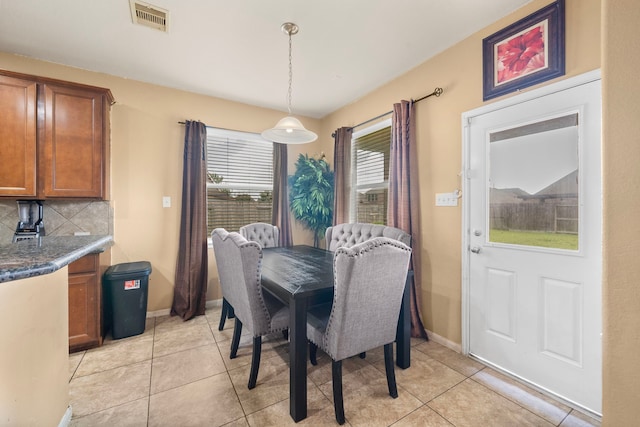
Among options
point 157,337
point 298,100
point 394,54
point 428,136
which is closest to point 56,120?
point 157,337

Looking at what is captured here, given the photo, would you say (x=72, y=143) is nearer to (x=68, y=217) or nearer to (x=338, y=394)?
(x=68, y=217)

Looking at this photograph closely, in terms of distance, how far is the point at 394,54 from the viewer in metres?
2.55

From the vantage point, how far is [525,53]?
1.94 m

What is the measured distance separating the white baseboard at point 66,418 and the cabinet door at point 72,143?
1811mm

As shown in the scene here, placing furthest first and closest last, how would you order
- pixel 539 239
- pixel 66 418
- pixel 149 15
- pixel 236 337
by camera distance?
pixel 236 337 → pixel 149 15 → pixel 539 239 → pixel 66 418

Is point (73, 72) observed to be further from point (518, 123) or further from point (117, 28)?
point (518, 123)

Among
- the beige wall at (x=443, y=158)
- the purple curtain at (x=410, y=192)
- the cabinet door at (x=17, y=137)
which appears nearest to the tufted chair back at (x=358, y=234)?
the purple curtain at (x=410, y=192)

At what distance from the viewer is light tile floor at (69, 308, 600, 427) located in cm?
161

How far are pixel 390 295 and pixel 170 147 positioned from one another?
308 centimetres

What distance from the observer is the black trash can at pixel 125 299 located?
2609 mm

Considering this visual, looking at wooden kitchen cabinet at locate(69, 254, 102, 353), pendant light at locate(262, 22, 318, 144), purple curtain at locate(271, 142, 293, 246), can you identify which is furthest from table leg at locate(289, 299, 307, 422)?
purple curtain at locate(271, 142, 293, 246)

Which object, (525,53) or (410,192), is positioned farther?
(410,192)

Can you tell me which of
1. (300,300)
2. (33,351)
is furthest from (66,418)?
(300,300)

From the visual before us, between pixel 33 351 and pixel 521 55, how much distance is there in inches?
132
